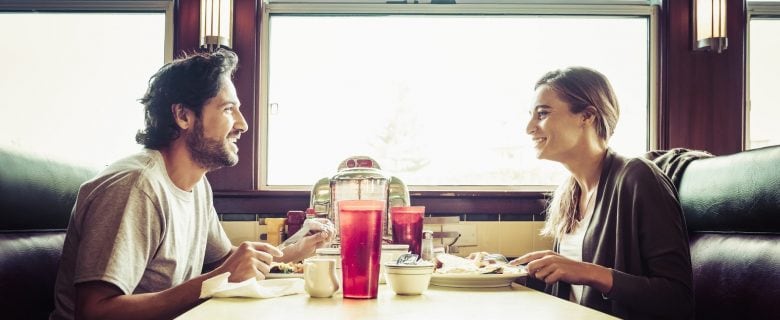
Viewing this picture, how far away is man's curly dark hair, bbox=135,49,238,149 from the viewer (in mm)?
2047

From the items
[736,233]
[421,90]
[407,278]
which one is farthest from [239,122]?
[736,233]

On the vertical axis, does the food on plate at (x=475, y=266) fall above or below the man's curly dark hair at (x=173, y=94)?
below

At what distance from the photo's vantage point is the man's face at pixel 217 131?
2.07m

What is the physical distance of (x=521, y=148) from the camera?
3352 mm

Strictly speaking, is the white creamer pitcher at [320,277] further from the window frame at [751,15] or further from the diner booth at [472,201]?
the window frame at [751,15]

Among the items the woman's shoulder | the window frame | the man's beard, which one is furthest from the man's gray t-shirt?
the window frame

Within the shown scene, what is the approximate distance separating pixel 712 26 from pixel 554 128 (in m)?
1.30

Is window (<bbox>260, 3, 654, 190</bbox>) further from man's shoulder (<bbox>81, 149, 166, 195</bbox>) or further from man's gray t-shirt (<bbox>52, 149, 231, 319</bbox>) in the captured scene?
man's shoulder (<bbox>81, 149, 166, 195</bbox>)

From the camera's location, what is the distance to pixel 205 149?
6.78ft

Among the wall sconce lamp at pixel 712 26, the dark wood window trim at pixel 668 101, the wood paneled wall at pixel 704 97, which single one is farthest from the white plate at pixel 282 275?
the wall sconce lamp at pixel 712 26

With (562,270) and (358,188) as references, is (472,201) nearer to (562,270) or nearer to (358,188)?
(358,188)

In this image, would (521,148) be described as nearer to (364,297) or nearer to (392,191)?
(392,191)

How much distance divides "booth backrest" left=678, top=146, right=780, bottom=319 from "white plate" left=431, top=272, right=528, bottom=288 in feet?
2.07

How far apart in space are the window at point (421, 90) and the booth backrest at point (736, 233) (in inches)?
42.0
